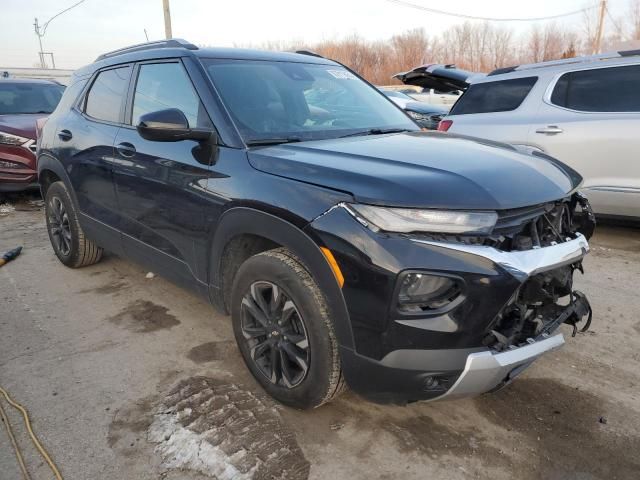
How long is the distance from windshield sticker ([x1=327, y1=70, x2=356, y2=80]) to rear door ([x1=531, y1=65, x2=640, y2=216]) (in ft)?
8.69

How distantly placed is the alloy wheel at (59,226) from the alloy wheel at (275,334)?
8.82 feet

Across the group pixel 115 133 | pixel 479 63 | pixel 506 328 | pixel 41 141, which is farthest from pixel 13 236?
pixel 479 63

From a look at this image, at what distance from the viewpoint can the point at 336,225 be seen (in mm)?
2094

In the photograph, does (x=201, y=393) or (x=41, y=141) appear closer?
(x=201, y=393)

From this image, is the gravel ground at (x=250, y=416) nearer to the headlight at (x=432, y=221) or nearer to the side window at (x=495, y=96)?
the headlight at (x=432, y=221)

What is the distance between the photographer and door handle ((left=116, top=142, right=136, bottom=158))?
11.0 feet

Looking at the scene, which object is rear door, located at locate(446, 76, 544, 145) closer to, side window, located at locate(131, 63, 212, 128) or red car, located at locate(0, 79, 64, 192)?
side window, located at locate(131, 63, 212, 128)

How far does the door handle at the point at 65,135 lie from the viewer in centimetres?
420

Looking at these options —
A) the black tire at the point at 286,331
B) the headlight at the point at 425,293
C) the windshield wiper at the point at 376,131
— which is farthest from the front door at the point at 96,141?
the headlight at the point at 425,293

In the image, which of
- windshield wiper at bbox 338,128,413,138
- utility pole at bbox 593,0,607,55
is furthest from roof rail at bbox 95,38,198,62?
utility pole at bbox 593,0,607,55

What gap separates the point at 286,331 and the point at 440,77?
532 centimetres

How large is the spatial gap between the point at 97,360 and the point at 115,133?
1550mm

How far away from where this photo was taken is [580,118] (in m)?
5.23

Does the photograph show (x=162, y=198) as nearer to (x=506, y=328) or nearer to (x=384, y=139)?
(x=384, y=139)
